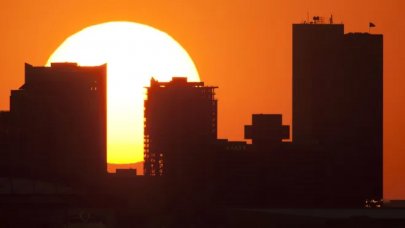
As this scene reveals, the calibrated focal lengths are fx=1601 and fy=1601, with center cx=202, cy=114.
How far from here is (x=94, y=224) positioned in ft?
655

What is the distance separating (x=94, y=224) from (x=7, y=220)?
10804 millimetres

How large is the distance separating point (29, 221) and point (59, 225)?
462 centimetres

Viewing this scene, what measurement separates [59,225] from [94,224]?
8050 millimetres

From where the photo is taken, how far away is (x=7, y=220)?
→ 199000mm

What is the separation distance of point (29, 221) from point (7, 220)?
5.10 meters

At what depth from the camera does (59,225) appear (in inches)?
7579

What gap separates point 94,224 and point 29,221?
29.3 feet

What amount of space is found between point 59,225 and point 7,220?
959 centimetres

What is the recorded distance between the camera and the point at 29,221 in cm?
19500
